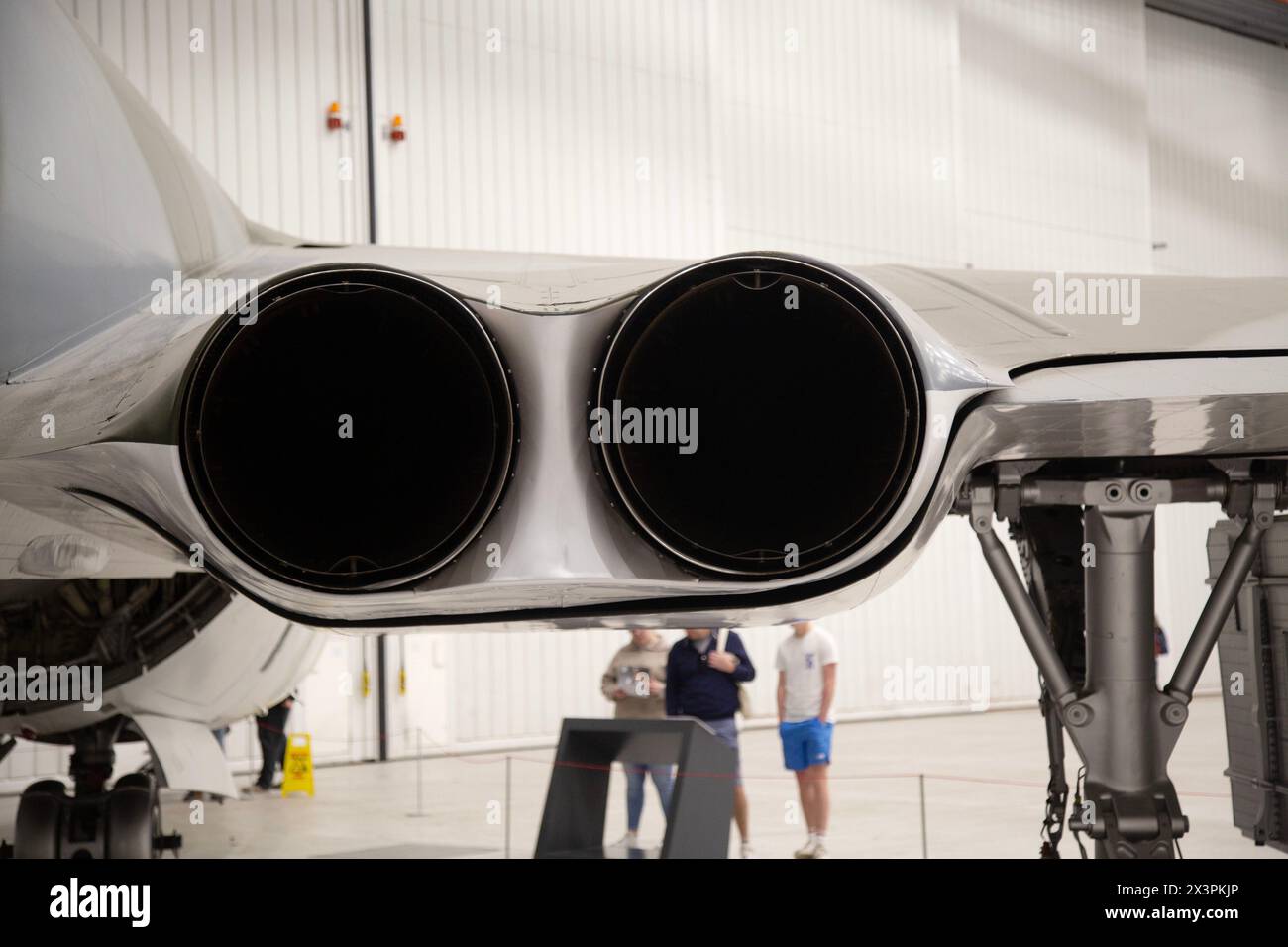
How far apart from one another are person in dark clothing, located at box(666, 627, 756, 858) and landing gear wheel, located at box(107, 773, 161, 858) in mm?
3078

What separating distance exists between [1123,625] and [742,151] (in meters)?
15.9

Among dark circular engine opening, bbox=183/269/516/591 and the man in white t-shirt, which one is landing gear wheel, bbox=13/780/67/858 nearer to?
the man in white t-shirt

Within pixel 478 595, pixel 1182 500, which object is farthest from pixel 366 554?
pixel 1182 500

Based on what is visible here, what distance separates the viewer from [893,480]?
2.13 meters

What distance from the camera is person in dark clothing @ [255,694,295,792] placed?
12789 mm

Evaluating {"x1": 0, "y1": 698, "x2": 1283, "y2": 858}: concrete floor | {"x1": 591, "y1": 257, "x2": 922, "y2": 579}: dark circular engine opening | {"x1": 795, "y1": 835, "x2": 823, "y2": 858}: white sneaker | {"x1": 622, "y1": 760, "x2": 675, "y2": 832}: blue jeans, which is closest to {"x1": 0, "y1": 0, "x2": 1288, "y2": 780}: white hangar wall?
{"x1": 0, "y1": 698, "x2": 1283, "y2": 858}: concrete floor

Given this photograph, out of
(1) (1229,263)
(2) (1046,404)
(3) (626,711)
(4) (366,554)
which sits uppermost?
(1) (1229,263)

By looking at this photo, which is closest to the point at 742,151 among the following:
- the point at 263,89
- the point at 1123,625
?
the point at 263,89

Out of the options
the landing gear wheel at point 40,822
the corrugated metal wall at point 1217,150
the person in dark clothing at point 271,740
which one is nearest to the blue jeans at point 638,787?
the landing gear wheel at point 40,822

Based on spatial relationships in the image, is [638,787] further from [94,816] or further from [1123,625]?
[1123,625]

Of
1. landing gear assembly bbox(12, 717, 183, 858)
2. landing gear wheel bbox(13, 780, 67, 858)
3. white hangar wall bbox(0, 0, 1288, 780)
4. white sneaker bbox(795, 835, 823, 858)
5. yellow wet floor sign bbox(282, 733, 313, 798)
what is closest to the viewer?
landing gear wheel bbox(13, 780, 67, 858)

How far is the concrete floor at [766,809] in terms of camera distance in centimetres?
896
